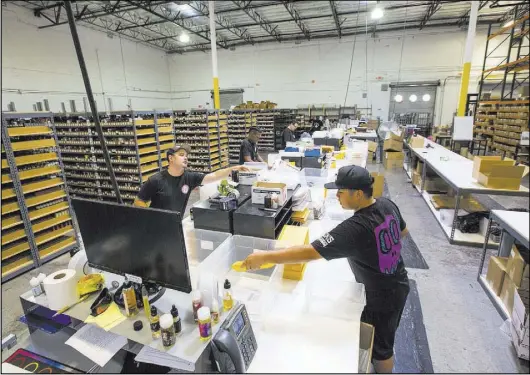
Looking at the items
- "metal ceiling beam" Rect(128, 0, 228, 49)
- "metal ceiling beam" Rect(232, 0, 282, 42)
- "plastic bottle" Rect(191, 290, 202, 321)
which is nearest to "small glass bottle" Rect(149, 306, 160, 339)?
"plastic bottle" Rect(191, 290, 202, 321)

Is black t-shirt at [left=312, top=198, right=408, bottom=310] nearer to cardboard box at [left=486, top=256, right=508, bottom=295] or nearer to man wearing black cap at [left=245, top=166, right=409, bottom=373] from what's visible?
man wearing black cap at [left=245, top=166, right=409, bottom=373]

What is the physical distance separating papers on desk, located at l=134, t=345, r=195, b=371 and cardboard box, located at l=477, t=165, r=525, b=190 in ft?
12.6

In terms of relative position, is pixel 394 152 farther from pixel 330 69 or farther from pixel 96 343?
pixel 96 343

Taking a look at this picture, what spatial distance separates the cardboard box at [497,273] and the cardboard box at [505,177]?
105 cm

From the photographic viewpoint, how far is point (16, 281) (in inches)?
132

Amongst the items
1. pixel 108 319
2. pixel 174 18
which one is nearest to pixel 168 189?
pixel 108 319

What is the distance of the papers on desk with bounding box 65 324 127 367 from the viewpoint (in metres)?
1.24

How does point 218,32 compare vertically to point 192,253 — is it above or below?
above

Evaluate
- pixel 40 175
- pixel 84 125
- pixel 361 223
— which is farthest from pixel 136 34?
pixel 361 223

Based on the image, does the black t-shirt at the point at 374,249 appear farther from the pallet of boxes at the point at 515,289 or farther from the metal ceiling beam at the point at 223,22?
the metal ceiling beam at the point at 223,22

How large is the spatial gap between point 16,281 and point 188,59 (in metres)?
14.7

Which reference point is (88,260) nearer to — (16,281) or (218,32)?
(16,281)

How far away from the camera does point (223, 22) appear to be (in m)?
11.1

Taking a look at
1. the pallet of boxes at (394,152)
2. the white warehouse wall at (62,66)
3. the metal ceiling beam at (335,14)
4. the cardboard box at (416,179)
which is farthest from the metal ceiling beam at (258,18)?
the cardboard box at (416,179)
